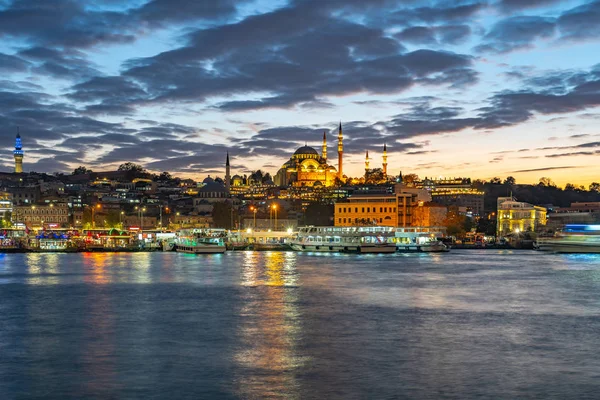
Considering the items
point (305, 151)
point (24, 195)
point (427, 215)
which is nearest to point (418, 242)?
point (427, 215)

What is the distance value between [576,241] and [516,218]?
21.4m

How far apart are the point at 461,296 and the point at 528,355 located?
8.91 metres

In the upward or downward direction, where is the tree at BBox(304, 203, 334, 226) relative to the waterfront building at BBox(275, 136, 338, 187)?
downward

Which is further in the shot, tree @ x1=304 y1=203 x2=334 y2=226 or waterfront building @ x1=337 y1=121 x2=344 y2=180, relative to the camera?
waterfront building @ x1=337 y1=121 x2=344 y2=180

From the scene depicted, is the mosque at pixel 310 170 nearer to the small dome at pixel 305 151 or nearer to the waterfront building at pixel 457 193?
the small dome at pixel 305 151

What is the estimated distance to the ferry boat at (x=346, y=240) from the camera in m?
49.6

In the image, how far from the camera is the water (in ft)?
37.6

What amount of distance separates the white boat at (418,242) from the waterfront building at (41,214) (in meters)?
38.2

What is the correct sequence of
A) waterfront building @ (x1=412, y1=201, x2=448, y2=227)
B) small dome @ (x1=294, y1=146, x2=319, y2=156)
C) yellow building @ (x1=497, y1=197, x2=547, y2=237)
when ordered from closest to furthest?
waterfront building @ (x1=412, y1=201, x2=448, y2=227) → yellow building @ (x1=497, y1=197, x2=547, y2=237) → small dome @ (x1=294, y1=146, x2=319, y2=156)

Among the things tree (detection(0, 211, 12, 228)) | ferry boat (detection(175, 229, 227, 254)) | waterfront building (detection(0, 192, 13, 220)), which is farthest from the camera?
waterfront building (detection(0, 192, 13, 220))

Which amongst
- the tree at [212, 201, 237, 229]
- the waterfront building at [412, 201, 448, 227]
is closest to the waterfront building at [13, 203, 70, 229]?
the tree at [212, 201, 237, 229]

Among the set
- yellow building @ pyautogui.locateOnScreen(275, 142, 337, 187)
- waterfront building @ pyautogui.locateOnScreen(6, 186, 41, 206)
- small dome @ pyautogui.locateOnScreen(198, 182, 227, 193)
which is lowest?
waterfront building @ pyautogui.locateOnScreen(6, 186, 41, 206)

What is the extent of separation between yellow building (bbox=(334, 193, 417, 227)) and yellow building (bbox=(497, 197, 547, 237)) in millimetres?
10896

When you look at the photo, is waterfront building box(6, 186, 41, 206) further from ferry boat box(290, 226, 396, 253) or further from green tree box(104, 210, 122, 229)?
ferry boat box(290, 226, 396, 253)
